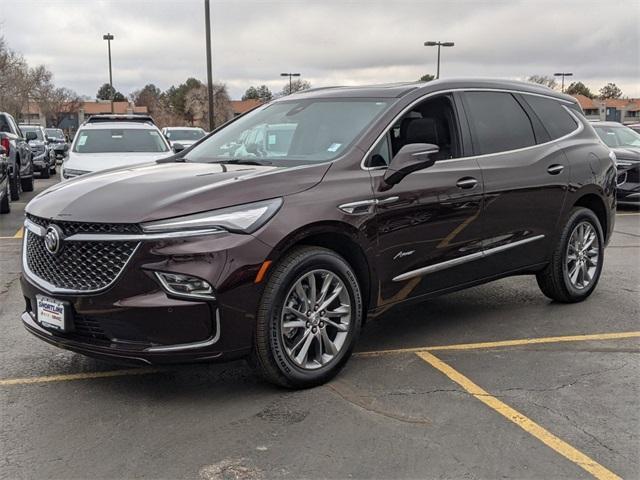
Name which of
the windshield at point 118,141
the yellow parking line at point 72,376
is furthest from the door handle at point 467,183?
the windshield at point 118,141

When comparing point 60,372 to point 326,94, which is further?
point 326,94

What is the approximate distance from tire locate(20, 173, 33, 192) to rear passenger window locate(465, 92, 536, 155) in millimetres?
12875

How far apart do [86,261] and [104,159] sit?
756 cm

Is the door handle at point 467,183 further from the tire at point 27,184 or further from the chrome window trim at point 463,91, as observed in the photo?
the tire at point 27,184

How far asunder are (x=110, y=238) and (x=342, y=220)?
1.31 meters

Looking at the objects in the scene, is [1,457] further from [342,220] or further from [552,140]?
[552,140]

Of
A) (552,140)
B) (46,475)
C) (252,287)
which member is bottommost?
(46,475)

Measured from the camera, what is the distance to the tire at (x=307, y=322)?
367 centimetres

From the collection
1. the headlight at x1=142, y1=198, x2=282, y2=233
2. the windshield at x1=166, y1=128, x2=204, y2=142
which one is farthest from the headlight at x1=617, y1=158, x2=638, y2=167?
the windshield at x1=166, y1=128, x2=204, y2=142

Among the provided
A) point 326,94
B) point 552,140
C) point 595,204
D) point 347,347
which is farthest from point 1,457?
point 595,204

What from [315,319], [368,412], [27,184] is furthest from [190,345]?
[27,184]

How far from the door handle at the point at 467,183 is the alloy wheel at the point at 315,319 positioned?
4.16 feet

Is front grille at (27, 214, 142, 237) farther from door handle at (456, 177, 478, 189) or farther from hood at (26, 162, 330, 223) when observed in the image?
door handle at (456, 177, 478, 189)

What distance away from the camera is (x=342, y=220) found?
3947mm
